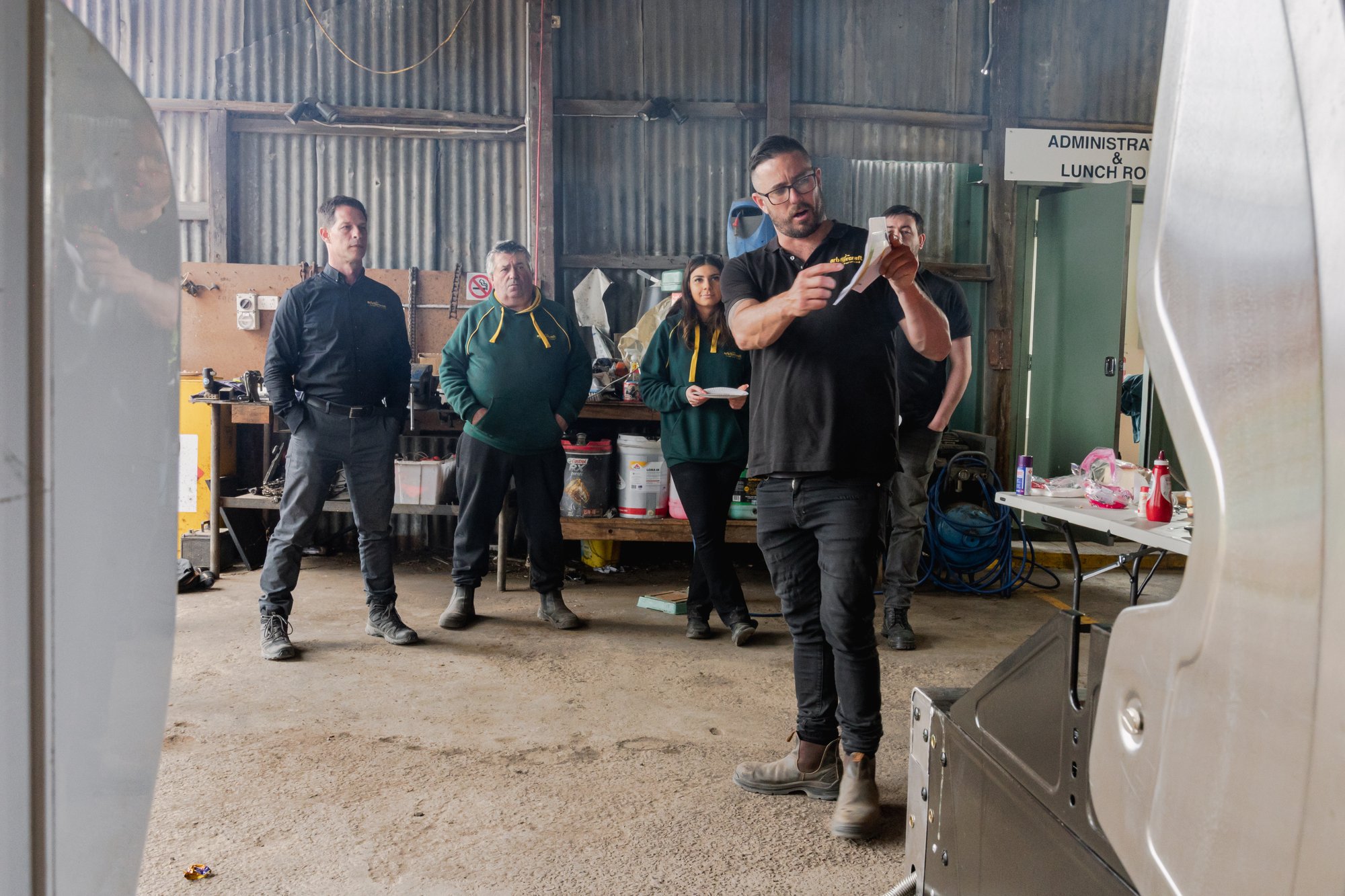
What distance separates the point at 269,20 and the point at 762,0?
11.0 ft

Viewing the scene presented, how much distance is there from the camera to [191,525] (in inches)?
223

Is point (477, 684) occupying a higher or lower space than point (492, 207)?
lower

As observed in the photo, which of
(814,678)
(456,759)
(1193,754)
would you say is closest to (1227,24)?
(1193,754)

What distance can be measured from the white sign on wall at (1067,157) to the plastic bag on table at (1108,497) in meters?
4.22

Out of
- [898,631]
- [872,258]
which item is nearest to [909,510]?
[898,631]

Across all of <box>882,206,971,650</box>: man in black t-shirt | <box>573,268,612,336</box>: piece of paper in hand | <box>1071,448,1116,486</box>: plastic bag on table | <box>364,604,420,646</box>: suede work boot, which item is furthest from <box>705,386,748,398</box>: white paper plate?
<box>573,268,612,336</box>: piece of paper in hand

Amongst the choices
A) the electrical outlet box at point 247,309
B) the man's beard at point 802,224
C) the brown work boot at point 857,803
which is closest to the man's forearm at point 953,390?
the man's beard at point 802,224

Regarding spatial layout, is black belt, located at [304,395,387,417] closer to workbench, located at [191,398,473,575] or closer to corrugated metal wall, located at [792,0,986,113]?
workbench, located at [191,398,473,575]

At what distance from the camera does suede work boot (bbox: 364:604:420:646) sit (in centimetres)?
404

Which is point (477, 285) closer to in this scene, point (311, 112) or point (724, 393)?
point (311, 112)

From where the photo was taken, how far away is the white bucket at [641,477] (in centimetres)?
511

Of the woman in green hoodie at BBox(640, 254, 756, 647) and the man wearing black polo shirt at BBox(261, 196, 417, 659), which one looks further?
the woman in green hoodie at BBox(640, 254, 756, 647)

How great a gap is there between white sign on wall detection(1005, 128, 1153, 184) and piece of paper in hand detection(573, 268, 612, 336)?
2.92 metres

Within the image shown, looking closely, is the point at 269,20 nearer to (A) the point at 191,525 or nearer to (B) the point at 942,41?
(A) the point at 191,525
